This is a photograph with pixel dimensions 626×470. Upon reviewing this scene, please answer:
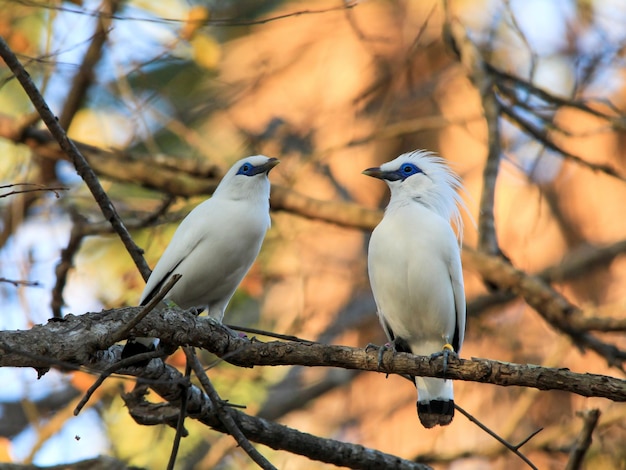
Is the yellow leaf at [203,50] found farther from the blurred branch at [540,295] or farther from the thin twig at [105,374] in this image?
the thin twig at [105,374]

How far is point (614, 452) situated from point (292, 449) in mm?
4000

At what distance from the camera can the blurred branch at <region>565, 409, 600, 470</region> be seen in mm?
4535

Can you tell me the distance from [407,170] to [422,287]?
1.23 m

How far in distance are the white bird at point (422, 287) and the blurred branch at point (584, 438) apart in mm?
854

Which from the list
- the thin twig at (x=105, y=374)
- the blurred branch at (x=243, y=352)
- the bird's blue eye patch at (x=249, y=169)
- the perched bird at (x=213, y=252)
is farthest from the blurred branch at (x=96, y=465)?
the bird's blue eye patch at (x=249, y=169)

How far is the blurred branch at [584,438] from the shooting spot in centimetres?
454

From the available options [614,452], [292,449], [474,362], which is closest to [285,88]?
[614,452]

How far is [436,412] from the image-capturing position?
17.5 feet

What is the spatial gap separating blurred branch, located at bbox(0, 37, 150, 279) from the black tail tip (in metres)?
2.10

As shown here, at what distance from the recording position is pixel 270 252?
29.9ft

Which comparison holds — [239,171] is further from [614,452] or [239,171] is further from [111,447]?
[614,452]

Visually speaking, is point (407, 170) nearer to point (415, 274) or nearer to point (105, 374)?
point (415, 274)

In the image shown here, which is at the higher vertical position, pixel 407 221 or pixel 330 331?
pixel 330 331

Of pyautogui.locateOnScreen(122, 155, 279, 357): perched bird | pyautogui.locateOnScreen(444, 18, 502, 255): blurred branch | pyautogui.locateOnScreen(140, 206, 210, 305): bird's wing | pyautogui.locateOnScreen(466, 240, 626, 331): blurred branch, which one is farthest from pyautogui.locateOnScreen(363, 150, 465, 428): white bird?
pyautogui.locateOnScreen(466, 240, 626, 331): blurred branch
